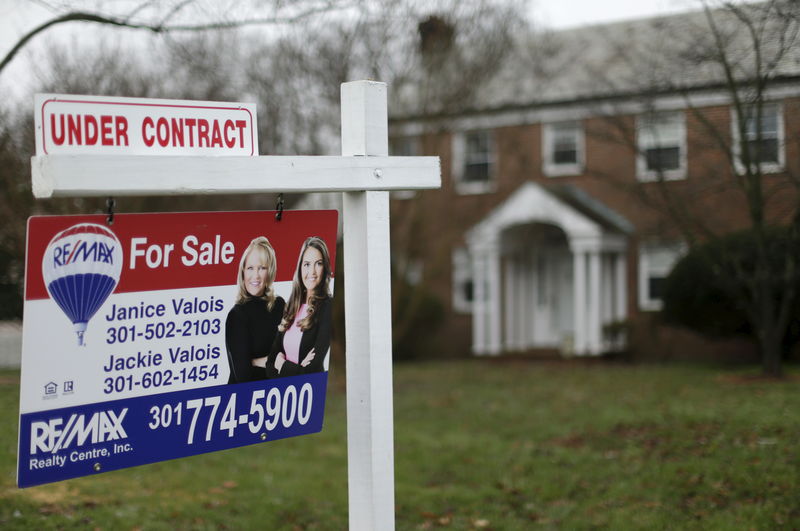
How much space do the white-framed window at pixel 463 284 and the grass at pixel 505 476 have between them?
1366cm

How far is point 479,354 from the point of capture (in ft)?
79.3

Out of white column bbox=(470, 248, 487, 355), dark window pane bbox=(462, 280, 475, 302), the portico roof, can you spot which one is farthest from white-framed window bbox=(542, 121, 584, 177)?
dark window pane bbox=(462, 280, 475, 302)

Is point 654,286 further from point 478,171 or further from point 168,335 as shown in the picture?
point 168,335

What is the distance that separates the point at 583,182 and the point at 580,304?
3.57 metres

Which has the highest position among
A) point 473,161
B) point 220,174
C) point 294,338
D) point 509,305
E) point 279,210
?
point 473,161

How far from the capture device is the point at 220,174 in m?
3.09

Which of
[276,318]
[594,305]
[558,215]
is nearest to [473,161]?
[558,215]

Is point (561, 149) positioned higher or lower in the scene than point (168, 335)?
higher

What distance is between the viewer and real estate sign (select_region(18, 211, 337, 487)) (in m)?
2.86

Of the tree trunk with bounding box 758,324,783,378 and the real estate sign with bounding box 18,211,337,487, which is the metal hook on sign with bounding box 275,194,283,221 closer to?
the real estate sign with bounding box 18,211,337,487

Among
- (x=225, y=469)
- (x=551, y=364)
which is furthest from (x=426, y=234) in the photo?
(x=225, y=469)

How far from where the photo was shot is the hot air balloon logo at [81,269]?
2852mm

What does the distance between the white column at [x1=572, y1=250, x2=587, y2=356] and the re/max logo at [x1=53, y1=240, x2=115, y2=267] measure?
2009 centimetres

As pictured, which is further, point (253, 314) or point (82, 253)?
point (253, 314)
